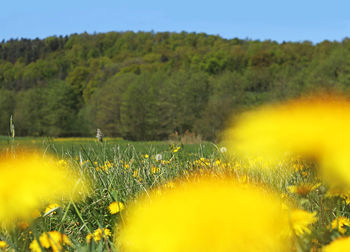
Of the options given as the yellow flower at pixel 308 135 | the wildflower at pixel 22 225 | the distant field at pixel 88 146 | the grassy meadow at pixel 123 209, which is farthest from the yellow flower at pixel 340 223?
the distant field at pixel 88 146

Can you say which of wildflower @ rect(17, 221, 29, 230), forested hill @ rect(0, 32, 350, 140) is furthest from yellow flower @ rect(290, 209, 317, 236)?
forested hill @ rect(0, 32, 350, 140)

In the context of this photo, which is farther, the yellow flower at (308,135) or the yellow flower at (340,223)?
the yellow flower at (340,223)

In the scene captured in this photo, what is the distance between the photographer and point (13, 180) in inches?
22.1

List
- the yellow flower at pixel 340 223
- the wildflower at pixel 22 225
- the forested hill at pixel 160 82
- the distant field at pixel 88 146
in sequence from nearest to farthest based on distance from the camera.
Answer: the yellow flower at pixel 340 223
the wildflower at pixel 22 225
the distant field at pixel 88 146
the forested hill at pixel 160 82

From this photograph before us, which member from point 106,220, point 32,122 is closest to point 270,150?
point 106,220

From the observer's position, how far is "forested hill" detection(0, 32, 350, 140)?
52.5 m

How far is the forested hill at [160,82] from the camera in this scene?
52.5m

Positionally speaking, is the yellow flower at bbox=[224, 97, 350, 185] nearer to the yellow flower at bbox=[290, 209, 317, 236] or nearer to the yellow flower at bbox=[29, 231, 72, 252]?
the yellow flower at bbox=[290, 209, 317, 236]

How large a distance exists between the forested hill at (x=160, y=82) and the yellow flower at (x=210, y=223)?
31452 millimetres

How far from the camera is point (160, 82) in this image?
67.1m

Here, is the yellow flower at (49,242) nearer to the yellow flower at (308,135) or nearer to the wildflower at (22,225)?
the wildflower at (22,225)

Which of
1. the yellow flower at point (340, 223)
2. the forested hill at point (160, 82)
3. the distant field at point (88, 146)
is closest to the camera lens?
the yellow flower at point (340, 223)

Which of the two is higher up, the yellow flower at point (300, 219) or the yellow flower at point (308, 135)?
the yellow flower at point (308, 135)

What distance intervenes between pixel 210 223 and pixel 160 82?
67.3 m
